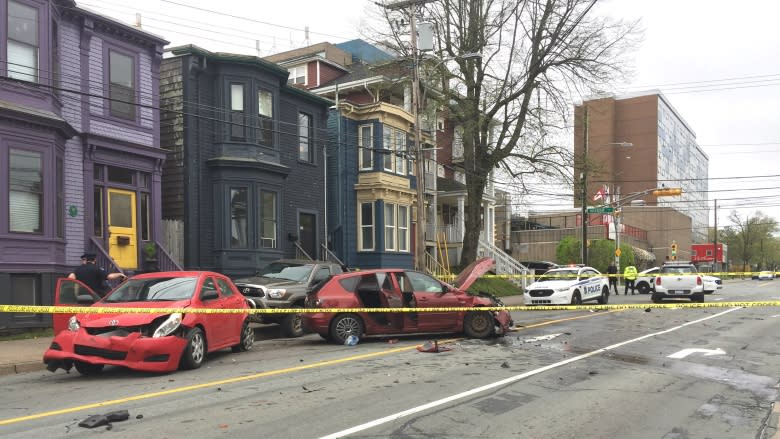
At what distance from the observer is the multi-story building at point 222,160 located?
65.6 ft

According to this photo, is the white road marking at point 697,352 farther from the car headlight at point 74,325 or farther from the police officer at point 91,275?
the police officer at point 91,275

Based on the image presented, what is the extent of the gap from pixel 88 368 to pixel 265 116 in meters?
13.6

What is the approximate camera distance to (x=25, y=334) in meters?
13.7

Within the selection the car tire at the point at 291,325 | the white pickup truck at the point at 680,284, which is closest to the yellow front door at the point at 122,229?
the car tire at the point at 291,325

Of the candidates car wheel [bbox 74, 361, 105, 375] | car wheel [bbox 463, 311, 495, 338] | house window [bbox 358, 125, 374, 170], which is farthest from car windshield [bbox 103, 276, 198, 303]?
house window [bbox 358, 125, 374, 170]

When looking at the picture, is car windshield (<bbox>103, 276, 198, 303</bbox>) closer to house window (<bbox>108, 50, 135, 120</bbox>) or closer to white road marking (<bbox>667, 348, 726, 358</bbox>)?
white road marking (<bbox>667, 348, 726, 358</bbox>)

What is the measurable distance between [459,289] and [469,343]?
1321mm

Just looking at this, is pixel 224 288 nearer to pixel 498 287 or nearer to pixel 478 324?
pixel 478 324

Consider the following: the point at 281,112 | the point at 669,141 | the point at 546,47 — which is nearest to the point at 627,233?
the point at 669,141

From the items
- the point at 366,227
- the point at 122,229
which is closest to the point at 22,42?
the point at 122,229

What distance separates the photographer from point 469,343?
1219cm

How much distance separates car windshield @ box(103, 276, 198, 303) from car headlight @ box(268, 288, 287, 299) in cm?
352

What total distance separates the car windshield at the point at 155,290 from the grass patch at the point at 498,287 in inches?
784

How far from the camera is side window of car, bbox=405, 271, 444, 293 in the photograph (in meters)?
12.9
